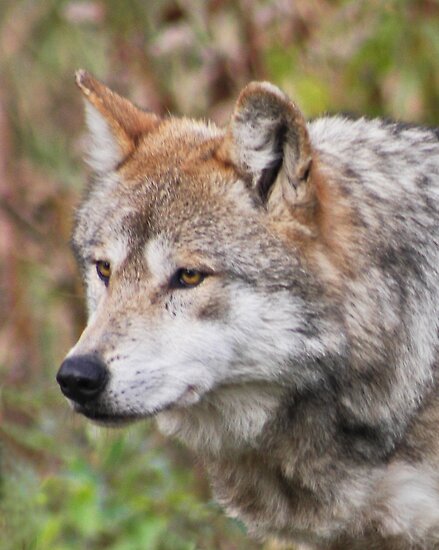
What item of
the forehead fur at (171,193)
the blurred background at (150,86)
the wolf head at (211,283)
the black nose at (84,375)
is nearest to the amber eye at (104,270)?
the wolf head at (211,283)

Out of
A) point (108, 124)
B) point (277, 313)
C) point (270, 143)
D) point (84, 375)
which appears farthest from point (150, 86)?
point (84, 375)

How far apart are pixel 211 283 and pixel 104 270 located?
55 cm

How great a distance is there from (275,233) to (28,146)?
456 centimetres

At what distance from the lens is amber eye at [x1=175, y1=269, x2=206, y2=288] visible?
4.46m

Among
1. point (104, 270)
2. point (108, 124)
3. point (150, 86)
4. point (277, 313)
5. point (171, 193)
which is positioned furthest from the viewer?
Result: point (150, 86)

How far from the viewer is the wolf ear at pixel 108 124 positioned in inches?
199

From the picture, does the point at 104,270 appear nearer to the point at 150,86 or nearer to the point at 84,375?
the point at 84,375

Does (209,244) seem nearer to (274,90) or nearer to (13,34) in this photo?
(274,90)

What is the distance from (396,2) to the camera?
7723mm

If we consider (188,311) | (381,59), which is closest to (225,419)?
(188,311)

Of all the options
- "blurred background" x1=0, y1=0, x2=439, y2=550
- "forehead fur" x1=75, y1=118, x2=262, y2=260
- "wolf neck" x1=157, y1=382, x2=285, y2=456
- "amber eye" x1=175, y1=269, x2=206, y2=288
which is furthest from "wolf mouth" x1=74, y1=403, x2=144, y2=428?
"blurred background" x1=0, y1=0, x2=439, y2=550

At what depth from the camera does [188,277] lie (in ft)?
14.7

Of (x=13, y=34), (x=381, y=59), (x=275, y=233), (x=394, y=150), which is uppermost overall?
(x=13, y=34)

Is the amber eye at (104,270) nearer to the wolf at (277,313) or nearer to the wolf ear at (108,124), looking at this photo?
the wolf at (277,313)
